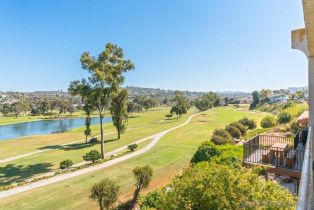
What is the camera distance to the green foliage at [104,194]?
16.0 m

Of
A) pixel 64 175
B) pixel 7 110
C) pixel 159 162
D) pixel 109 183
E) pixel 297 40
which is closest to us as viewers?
pixel 297 40

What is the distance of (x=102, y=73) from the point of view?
31.2 m

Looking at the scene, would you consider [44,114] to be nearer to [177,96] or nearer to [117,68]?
[177,96]

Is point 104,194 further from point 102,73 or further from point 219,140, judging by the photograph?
point 102,73

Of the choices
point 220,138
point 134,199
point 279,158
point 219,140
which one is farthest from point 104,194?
point 220,138

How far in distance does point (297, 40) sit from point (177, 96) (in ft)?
237

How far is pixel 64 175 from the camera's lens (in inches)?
1014

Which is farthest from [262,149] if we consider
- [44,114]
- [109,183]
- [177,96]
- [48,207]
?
[44,114]

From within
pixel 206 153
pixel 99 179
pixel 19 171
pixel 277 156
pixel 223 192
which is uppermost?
pixel 277 156

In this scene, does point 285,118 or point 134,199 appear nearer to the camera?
point 134,199

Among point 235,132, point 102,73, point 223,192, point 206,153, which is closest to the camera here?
point 223,192

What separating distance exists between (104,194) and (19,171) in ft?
56.1

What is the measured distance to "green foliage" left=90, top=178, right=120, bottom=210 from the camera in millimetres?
16031

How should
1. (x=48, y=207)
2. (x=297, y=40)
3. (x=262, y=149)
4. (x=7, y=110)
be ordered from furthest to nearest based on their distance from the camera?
(x=7, y=110), (x=48, y=207), (x=262, y=149), (x=297, y=40)
